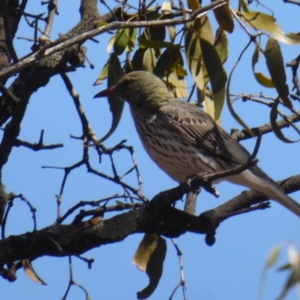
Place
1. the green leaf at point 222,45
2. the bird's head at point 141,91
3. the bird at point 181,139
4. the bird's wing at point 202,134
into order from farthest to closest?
the bird's head at point 141,91, the bird's wing at point 202,134, the bird at point 181,139, the green leaf at point 222,45

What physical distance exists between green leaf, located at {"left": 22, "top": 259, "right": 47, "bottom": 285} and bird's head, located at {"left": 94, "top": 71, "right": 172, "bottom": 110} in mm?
1015

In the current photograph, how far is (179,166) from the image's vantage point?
3258 millimetres

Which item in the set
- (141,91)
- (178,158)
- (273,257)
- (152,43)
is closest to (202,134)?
(178,158)

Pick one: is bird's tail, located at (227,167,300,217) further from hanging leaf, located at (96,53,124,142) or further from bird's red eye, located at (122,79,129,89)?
bird's red eye, located at (122,79,129,89)

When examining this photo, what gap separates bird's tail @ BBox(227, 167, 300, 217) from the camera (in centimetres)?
303

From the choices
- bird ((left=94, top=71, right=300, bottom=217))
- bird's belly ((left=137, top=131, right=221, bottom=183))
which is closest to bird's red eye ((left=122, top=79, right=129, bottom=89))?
bird ((left=94, top=71, right=300, bottom=217))

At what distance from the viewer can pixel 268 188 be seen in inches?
120

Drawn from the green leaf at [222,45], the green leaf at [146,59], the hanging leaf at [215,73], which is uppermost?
the green leaf at [146,59]

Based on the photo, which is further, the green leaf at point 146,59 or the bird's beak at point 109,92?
the bird's beak at point 109,92

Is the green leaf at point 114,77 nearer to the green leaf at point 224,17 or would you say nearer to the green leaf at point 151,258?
the green leaf at point 151,258

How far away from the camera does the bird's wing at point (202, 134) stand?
3.38 metres

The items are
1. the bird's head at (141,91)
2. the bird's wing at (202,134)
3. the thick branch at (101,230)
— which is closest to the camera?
the thick branch at (101,230)

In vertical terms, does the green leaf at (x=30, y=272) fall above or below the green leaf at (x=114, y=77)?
below

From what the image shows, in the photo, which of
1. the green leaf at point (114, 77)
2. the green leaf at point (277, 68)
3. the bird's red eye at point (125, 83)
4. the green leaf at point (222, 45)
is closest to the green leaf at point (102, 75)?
the green leaf at point (114, 77)
